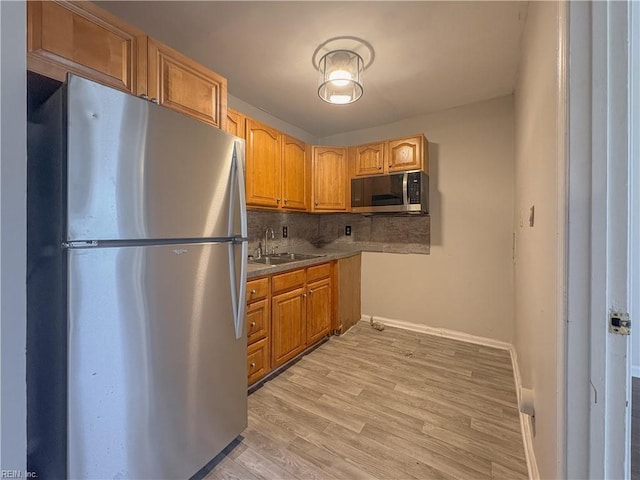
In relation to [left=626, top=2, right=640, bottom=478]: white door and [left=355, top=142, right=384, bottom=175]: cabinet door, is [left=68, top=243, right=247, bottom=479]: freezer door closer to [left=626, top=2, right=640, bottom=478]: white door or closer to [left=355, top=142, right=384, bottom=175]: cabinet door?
[left=626, top=2, right=640, bottom=478]: white door

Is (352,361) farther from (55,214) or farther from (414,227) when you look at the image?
(55,214)

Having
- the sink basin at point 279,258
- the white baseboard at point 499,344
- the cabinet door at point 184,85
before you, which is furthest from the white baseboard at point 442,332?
the cabinet door at point 184,85

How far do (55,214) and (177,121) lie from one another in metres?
0.56

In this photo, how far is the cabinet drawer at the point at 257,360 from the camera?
184cm

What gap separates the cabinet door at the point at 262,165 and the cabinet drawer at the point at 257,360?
117cm

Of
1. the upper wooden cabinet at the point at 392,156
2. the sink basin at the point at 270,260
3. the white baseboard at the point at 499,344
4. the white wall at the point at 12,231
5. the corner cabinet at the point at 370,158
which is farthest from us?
the corner cabinet at the point at 370,158

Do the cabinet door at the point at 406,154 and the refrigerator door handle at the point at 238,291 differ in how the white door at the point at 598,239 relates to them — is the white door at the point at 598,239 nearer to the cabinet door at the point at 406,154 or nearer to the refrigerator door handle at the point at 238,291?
the refrigerator door handle at the point at 238,291

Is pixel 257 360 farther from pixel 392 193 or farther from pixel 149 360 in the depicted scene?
pixel 392 193

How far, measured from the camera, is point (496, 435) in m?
1.50

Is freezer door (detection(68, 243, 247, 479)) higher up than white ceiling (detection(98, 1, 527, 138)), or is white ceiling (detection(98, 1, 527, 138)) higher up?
white ceiling (detection(98, 1, 527, 138))

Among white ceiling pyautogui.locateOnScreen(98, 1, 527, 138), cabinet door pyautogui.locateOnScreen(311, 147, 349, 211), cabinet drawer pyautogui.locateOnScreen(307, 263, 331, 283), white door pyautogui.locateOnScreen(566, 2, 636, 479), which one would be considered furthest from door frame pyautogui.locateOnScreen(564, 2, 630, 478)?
cabinet door pyautogui.locateOnScreen(311, 147, 349, 211)

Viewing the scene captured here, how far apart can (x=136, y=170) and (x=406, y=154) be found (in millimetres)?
2481

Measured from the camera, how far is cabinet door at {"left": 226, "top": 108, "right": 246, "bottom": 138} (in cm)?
201

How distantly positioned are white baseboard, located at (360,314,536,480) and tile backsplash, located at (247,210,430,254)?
2.86ft
